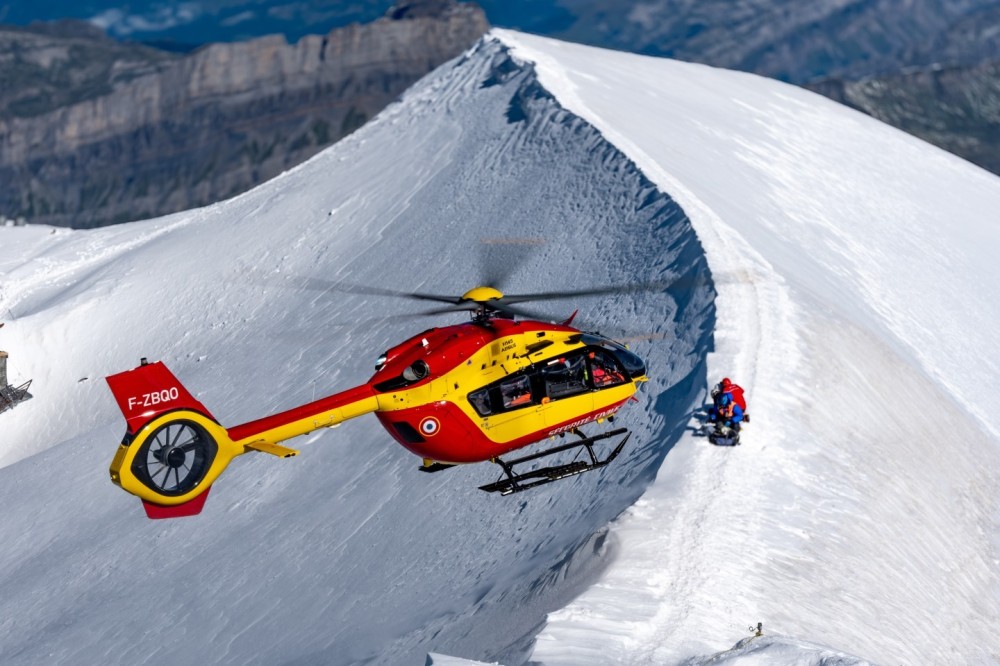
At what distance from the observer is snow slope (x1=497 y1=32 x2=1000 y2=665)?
1190 inches

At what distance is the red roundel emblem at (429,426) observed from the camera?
30375 mm

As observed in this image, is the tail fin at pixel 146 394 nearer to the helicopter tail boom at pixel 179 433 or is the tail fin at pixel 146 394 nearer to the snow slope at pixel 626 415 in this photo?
the helicopter tail boom at pixel 179 433

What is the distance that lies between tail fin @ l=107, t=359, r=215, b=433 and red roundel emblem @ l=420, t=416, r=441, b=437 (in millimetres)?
4760

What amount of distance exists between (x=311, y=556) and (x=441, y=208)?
2551cm

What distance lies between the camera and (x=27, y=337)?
209ft

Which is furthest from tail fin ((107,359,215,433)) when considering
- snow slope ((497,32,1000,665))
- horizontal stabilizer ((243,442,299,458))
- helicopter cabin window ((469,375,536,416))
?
snow slope ((497,32,1000,665))

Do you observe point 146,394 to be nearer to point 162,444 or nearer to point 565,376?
point 162,444

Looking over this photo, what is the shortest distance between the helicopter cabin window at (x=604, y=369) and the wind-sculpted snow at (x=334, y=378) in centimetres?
311

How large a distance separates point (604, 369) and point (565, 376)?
1.07 meters

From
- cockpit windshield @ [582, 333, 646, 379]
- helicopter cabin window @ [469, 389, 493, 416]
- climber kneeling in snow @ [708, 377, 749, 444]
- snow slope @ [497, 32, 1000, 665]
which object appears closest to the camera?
snow slope @ [497, 32, 1000, 665]

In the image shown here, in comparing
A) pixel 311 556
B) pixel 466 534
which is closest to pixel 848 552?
pixel 466 534

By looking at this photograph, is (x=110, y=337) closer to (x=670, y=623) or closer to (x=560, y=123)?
(x=560, y=123)

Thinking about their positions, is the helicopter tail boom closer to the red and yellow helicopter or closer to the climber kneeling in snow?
the red and yellow helicopter

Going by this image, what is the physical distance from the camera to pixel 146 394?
29688mm
